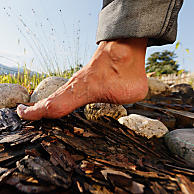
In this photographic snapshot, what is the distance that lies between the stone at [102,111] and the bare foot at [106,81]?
23 cm

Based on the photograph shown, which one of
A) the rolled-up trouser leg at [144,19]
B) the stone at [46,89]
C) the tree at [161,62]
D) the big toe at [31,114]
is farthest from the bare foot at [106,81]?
the tree at [161,62]

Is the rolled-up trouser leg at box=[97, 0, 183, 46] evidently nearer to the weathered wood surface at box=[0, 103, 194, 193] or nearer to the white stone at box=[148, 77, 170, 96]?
the weathered wood surface at box=[0, 103, 194, 193]

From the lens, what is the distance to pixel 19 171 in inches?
19.5

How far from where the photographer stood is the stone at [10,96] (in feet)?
5.36

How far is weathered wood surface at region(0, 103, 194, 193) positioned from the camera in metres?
0.45

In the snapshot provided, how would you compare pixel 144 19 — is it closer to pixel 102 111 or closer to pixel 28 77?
pixel 102 111

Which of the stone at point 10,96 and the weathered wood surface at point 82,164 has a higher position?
the stone at point 10,96

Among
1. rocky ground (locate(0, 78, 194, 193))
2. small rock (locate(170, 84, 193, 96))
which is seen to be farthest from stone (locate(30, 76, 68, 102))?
small rock (locate(170, 84, 193, 96))

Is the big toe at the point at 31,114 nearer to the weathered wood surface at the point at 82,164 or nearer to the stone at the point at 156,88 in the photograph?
the weathered wood surface at the point at 82,164

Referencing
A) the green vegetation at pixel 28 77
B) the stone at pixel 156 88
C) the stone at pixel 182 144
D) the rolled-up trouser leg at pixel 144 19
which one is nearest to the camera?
the rolled-up trouser leg at pixel 144 19

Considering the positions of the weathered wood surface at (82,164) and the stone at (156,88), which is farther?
the stone at (156,88)

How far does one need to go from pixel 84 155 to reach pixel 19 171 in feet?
0.91

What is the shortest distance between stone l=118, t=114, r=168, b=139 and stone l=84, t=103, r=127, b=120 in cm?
11

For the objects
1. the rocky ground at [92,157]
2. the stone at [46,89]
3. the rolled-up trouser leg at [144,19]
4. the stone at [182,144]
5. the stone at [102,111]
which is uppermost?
→ the rolled-up trouser leg at [144,19]
